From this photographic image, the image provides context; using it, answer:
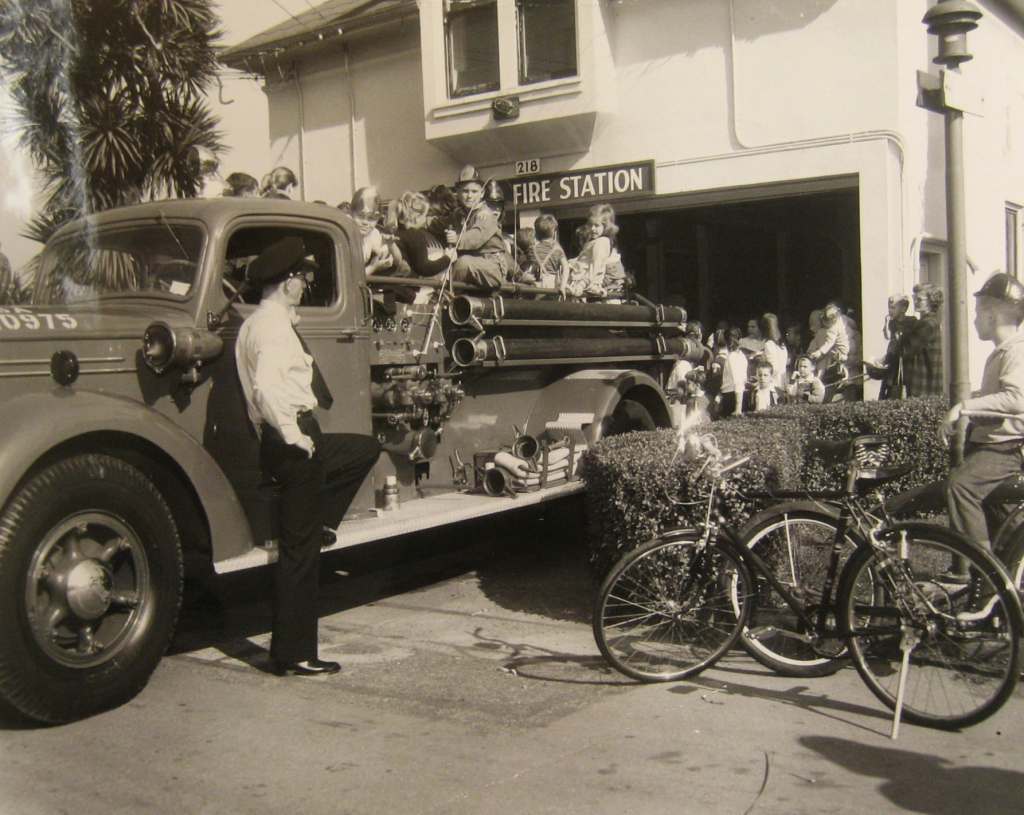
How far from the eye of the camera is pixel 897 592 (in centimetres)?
468

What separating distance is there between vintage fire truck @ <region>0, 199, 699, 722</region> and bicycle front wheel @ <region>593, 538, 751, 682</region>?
137 centimetres

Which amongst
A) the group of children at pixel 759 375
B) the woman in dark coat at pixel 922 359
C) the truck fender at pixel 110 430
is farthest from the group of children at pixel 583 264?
the truck fender at pixel 110 430

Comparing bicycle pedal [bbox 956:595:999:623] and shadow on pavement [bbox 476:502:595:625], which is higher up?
bicycle pedal [bbox 956:595:999:623]

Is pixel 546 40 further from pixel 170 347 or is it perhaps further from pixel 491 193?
pixel 170 347

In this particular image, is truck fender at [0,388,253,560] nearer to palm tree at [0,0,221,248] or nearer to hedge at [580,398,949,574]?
palm tree at [0,0,221,248]

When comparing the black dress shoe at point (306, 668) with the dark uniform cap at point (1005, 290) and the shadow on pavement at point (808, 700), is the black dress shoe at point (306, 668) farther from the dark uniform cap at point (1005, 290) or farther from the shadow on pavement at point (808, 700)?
the dark uniform cap at point (1005, 290)

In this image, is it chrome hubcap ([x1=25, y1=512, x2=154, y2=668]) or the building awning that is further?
the building awning

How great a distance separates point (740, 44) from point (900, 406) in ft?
19.4

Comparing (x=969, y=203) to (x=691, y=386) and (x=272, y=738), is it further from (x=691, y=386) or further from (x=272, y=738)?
(x=272, y=738)

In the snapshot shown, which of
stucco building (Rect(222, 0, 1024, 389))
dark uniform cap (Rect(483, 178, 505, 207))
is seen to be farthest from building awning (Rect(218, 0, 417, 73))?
dark uniform cap (Rect(483, 178, 505, 207))

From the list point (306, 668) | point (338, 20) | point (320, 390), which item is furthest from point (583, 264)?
point (338, 20)

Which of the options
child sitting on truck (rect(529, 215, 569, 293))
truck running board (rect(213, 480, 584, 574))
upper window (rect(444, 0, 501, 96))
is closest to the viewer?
truck running board (rect(213, 480, 584, 574))

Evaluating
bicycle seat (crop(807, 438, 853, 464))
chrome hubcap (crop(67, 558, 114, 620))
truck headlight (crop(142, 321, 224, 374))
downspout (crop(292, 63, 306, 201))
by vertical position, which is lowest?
chrome hubcap (crop(67, 558, 114, 620))

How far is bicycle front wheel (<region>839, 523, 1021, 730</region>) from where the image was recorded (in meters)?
4.38
